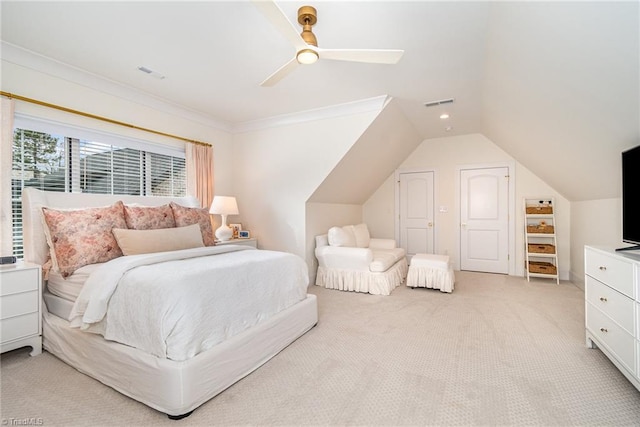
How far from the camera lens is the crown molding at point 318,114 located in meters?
3.67

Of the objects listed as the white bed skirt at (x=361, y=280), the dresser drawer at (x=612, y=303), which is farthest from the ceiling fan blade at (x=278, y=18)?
the white bed skirt at (x=361, y=280)

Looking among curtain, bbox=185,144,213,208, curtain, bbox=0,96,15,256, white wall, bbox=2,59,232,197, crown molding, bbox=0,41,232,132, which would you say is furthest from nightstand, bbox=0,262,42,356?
curtain, bbox=185,144,213,208

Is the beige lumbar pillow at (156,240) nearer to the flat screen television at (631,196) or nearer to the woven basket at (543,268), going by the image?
the flat screen television at (631,196)

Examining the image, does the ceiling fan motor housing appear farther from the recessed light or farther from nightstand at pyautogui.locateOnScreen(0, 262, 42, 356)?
nightstand at pyautogui.locateOnScreen(0, 262, 42, 356)

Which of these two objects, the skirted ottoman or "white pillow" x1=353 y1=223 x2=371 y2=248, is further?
"white pillow" x1=353 y1=223 x2=371 y2=248

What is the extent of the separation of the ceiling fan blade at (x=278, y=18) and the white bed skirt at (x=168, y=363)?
192 centimetres

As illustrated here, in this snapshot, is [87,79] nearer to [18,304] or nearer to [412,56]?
[18,304]

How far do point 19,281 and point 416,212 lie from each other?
5458 millimetres

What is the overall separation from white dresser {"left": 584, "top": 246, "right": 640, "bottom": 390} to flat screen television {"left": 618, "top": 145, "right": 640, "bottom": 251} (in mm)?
188

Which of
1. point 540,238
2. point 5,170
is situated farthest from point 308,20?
point 540,238

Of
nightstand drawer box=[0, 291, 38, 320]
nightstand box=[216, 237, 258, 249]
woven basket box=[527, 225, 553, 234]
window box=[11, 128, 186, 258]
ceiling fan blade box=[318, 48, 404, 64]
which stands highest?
ceiling fan blade box=[318, 48, 404, 64]

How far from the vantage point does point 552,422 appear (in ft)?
4.99

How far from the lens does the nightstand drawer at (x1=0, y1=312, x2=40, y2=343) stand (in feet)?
6.77

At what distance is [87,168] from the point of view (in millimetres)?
3100
